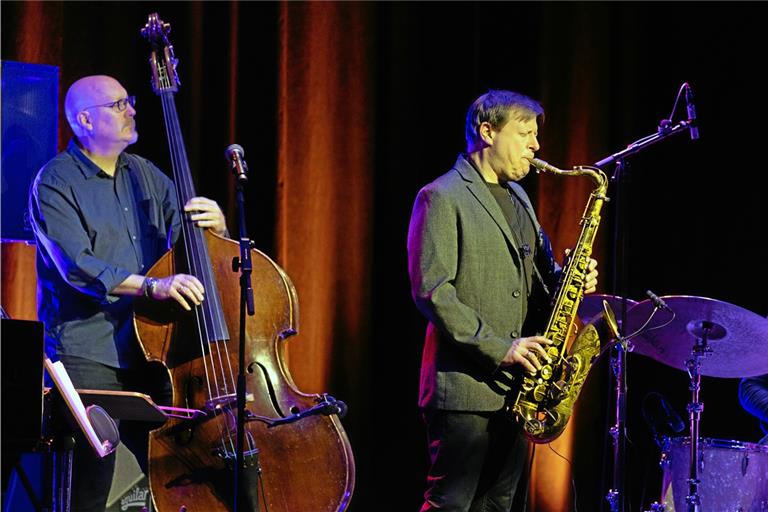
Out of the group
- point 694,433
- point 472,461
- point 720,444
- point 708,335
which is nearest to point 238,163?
point 472,461

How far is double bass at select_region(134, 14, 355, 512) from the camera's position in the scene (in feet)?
9.71

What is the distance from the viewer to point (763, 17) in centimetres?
480

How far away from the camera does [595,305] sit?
3432 millimetres

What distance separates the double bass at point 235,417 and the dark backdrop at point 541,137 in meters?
1.26

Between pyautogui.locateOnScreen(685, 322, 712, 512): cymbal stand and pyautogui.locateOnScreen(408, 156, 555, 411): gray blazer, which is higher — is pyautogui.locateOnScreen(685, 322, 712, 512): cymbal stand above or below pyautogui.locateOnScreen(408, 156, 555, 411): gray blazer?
below

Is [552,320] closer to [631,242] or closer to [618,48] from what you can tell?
[631,242]

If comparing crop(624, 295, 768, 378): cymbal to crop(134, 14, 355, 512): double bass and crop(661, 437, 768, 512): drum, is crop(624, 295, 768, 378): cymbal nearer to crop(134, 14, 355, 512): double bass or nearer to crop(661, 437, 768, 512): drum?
crop(661, 437, 768, 512): drum

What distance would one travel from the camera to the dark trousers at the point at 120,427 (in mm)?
3143

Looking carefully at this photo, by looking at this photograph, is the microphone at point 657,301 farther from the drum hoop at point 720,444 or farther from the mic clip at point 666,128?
the drum hoop at point 720,444

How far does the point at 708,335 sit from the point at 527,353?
0.86 meters

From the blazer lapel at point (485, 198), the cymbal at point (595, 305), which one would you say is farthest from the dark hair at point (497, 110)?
the cymbal at point (595, 305)

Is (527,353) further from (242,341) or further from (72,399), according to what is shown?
(72,399)

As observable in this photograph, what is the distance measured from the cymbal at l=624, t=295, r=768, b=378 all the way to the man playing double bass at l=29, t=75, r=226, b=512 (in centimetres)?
153

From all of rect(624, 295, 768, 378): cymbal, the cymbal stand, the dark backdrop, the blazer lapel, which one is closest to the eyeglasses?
the dark backdrop
